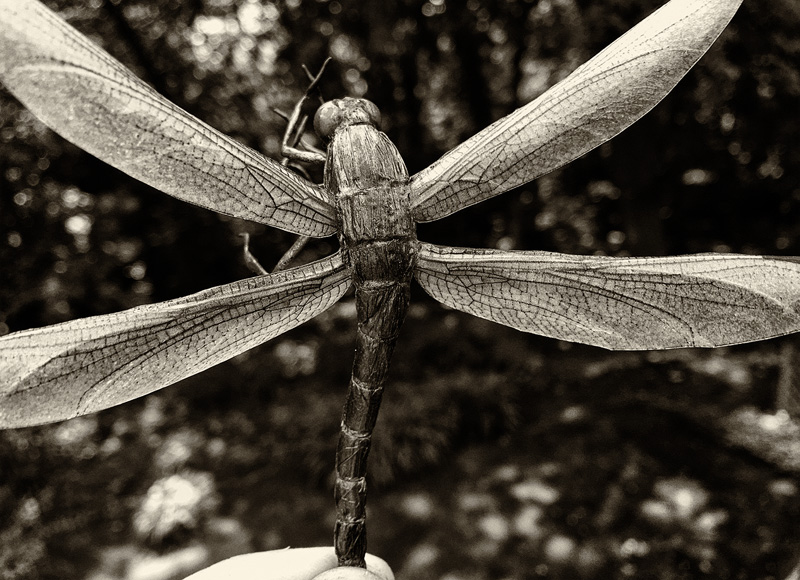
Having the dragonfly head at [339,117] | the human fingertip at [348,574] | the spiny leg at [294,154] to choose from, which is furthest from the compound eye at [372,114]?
the human fingertip at [348,574]

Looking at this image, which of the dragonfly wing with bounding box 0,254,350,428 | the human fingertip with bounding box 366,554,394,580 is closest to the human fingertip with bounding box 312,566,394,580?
the human fingertip with bounding box 366,554,394,580

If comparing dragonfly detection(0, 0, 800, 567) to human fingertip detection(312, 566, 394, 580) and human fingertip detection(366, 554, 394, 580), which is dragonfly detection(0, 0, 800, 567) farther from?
human fingertip detection(366, 554, 394, 580)

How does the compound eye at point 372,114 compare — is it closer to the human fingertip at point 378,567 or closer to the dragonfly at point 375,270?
the dragonfly at point 375,270

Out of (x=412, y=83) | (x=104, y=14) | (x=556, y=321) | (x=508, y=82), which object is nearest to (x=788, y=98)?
(x=508, y=82)

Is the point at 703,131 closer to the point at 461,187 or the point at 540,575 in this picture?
the point at 540,575

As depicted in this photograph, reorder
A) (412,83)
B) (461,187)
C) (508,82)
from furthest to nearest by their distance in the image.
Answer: (508,82), (412,83), (461,187)

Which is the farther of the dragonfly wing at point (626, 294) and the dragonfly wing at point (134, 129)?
the dragonfly wing at point (626, 294)

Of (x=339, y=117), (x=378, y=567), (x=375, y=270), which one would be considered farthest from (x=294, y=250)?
(x=378, y=567)
